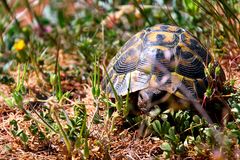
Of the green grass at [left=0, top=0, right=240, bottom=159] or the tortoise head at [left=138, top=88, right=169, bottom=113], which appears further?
the tortoise head at [left=138, top=88, right=169, bottom=113]

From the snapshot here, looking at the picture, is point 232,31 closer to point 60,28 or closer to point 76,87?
point 76,87

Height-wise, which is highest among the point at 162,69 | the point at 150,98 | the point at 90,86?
the point at 162,69

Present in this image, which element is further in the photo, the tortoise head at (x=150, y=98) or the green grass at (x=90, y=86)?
the tortoise head at (x=150, y=98)

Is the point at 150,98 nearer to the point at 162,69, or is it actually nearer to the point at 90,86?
the point at 162,69

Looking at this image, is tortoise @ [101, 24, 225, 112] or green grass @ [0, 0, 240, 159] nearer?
green grass @ [0, 0, 240, 159]

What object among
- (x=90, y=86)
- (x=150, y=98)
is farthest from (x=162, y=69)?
(x=90, y=86)

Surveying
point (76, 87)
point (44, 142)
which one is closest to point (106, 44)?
point (76, 87)

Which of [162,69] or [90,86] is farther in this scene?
[90,86]

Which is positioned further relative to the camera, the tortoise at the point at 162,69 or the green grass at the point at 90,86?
the tortoise at the point at 162,69
